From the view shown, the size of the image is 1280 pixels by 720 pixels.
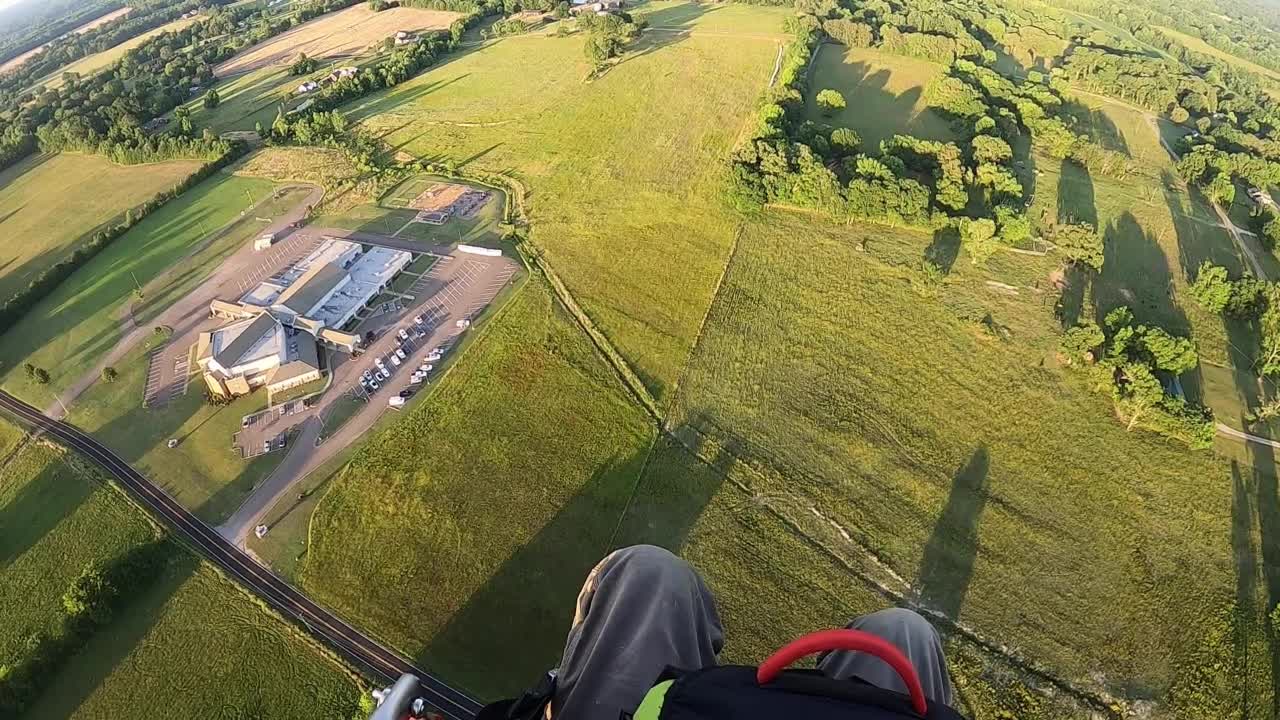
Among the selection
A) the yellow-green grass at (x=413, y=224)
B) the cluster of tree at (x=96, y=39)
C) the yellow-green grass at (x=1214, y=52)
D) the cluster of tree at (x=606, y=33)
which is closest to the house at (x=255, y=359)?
the yellow-green grass at (x=413, y=224)

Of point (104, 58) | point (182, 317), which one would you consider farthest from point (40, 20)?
point (182, 317)

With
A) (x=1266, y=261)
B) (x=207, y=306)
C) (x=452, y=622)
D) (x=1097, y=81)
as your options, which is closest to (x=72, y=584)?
(x=452, y=622)

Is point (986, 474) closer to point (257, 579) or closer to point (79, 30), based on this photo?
point (257, 579)

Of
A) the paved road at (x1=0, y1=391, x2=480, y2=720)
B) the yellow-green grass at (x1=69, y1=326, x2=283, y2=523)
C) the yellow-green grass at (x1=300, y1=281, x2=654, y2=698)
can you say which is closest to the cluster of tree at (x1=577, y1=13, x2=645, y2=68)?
the yellow-green grass at (x1=300, y1=281, x2=654, y2=698)

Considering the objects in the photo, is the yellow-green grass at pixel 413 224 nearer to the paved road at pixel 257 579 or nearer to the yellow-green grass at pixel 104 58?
the paved road at pixel 257 579

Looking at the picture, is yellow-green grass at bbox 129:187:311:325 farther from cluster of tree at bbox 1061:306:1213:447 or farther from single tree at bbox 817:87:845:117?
cluster of tree at bbox 1061:306:1213:447

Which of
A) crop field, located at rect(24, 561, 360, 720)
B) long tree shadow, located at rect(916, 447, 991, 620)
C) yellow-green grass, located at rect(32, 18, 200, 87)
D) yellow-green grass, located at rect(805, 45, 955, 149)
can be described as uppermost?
yellow-green grass, located at rect(805, 45, 955, 149)

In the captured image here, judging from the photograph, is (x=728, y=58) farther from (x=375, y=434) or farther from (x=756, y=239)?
(x=375, y=434)
